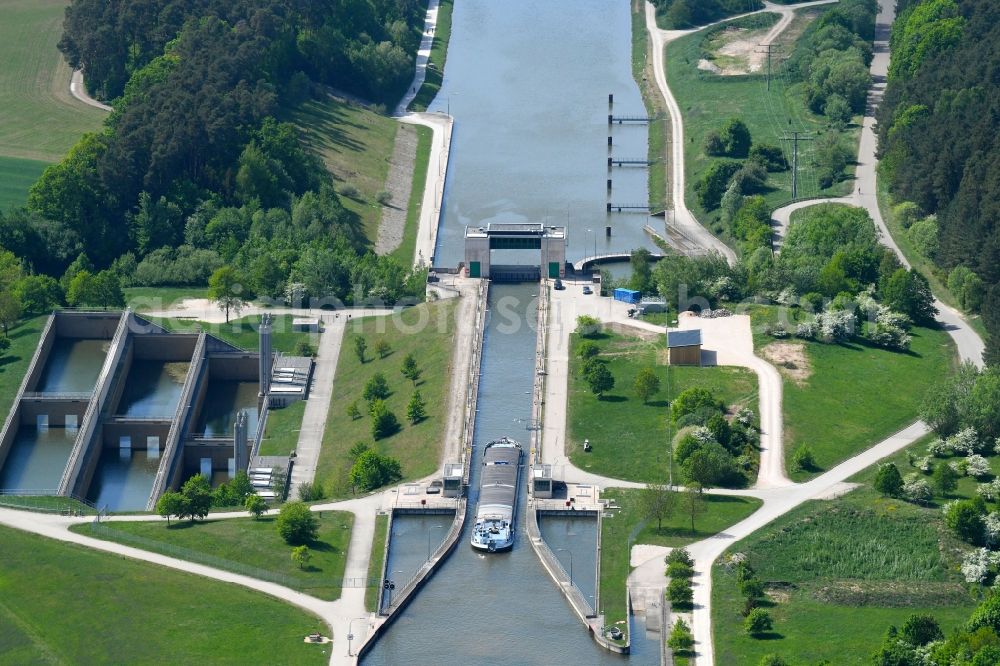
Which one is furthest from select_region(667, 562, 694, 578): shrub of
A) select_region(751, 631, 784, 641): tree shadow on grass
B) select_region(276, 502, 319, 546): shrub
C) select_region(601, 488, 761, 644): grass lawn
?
select_region(276, 502, 319, 546): shrub

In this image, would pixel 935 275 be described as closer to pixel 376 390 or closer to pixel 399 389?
pixel 399 389

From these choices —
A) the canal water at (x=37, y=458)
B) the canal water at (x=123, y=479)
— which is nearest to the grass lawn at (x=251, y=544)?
the canal water at (x=123, y=479)

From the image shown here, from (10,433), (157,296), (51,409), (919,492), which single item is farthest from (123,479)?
(919,492)

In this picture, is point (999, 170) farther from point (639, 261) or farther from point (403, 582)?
point (403, 582)

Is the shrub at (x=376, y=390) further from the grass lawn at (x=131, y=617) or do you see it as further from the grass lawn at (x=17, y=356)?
the grass lawn at (x=131, y=617)

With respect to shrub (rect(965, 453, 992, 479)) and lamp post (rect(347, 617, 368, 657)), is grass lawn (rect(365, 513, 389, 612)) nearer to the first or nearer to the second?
lamp post (rect(347, 617, 368, 657))

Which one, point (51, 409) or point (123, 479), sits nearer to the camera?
point (123, 479)

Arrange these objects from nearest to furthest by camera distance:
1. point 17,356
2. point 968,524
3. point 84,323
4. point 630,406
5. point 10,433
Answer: point 968,524
point 630,406
point 10,433
point 17,356
point 84,323
